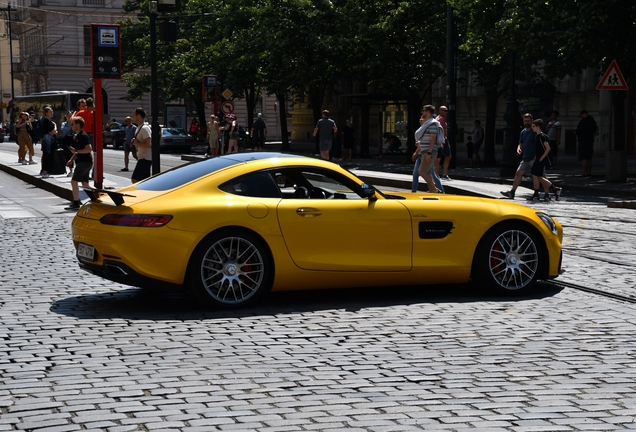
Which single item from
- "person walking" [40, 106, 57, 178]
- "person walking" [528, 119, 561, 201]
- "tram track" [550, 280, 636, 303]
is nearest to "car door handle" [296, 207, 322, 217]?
"tram track" [550, 280, 636, 303]

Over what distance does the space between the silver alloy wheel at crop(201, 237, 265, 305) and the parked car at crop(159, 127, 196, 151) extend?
45330 millimetres

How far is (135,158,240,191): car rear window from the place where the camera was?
8695 millimetres

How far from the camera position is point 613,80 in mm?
24750

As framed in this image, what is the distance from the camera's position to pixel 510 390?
5809 millimetres

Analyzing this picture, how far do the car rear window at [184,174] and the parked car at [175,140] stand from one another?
44386mm

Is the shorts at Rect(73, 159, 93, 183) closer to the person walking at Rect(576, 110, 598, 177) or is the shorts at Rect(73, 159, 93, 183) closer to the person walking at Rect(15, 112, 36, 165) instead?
the person walking at Rect(576, 110, 598, 177)

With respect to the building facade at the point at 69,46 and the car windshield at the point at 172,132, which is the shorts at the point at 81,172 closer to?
the car windshield at the point at 172,132

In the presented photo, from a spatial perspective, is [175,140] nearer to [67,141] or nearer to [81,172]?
[67,141]

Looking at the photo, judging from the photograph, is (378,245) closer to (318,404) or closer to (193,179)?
(193,179)

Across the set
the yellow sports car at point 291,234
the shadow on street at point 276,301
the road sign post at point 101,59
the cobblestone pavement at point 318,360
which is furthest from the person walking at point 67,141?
the yellow sports car at point 291,234

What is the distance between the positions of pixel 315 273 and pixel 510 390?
3.01 m

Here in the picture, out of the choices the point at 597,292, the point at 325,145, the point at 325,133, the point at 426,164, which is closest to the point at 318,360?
the point at 597,292

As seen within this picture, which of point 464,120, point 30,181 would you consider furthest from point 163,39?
point 464,120

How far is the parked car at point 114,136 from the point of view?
194ft
